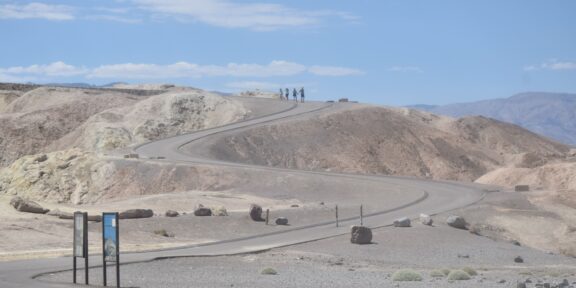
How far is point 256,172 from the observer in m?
64.5

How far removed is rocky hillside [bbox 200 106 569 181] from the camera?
8500cm

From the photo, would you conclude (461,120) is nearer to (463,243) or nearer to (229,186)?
(229,186)

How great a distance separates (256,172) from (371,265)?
110ft

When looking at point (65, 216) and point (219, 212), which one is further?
point (219, 212)

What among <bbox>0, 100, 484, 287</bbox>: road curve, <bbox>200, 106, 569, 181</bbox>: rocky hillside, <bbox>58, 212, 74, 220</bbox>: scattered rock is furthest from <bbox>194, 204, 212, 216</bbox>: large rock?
<bbox>200, 106, 569, 181</bbox>: rocky hillside

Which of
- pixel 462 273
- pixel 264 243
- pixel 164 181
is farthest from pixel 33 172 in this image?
pixel 462 273

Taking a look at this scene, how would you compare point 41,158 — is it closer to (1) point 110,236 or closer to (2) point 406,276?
(2) point 406,276

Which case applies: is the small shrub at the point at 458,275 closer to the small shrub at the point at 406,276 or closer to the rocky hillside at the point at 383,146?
the small shrub at the point at 406,276

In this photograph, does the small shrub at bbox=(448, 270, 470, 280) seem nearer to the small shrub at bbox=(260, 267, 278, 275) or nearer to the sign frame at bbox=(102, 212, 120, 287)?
the small shrub at bbox=(260, 267, 278, 275)

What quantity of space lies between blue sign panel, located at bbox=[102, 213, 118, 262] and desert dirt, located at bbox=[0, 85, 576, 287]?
517 centimetres

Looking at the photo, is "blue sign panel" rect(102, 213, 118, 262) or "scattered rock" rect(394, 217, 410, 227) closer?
"blue sign panel" rect(102, 213, 118, 262)

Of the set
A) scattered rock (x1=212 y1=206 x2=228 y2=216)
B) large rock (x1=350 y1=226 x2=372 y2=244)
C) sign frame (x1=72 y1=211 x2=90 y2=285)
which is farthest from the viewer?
scattered rock (x1=212 y1=206 x2=228 y2=216)

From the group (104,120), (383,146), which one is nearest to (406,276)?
(383,146)

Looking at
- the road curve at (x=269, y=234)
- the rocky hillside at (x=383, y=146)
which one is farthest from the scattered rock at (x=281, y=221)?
the rocky hillside at (x=383, y=146)
